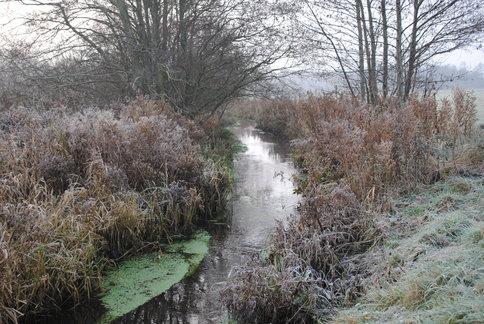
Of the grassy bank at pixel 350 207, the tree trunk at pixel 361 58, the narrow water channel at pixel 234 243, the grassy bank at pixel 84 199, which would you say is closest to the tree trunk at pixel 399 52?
the tree trunk at pixel 361 58

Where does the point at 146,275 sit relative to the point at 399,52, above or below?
below

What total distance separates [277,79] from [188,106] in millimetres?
2817

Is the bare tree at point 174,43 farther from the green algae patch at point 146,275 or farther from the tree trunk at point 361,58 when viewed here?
the green algae patch at point 146,275

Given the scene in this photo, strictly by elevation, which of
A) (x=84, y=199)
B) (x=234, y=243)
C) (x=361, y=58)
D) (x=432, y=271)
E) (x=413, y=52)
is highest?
(x=361, y=58)

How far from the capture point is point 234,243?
6.19 meters

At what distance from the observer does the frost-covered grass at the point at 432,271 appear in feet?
9.33

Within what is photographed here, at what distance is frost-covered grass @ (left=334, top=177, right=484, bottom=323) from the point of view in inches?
112

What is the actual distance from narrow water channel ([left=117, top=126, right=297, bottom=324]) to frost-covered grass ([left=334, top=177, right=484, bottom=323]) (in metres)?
1.43

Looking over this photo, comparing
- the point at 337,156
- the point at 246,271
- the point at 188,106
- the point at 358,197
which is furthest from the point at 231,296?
the point at 188,106

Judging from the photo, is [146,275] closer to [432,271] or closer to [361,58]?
[432,271]

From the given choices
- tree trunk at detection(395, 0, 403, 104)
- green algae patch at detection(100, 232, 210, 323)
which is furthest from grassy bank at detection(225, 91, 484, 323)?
tree trunk at detection(395, 0, 403, 104)

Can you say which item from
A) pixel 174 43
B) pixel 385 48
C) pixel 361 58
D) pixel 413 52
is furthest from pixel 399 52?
pixel 174 43

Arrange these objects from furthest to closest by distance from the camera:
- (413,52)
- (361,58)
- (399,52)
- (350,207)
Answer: (361,58), (399,52), (413,52), (350,207)

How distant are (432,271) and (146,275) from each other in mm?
3189
